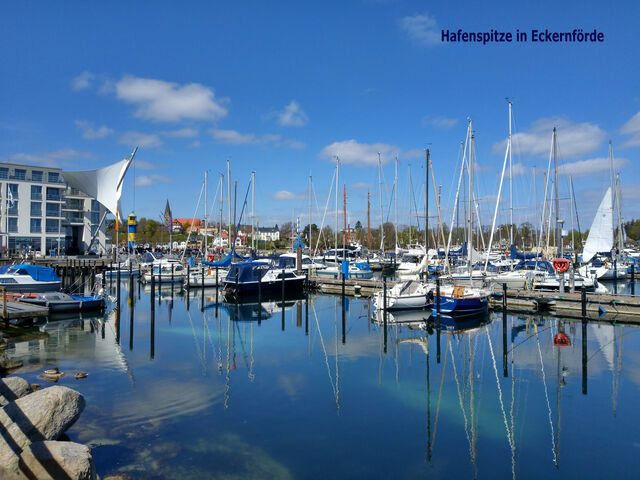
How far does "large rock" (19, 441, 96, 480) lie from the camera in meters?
8.27

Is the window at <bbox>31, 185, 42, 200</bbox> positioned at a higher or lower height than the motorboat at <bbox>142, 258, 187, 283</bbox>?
higher

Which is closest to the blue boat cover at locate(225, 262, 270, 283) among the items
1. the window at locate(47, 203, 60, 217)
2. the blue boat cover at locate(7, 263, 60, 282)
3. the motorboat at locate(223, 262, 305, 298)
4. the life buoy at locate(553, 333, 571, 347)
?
the motorboat at locate(223, 262, 305, 298)

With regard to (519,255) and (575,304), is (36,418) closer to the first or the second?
(575,304)

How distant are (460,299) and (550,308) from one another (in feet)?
21.2

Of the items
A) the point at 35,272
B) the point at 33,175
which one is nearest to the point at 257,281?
the point at 35,272

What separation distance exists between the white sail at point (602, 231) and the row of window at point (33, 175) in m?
73.6

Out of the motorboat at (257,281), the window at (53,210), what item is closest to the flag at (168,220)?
the window at (53,210)

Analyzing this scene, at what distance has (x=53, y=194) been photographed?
69.5 m

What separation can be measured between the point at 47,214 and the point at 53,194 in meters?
3.27

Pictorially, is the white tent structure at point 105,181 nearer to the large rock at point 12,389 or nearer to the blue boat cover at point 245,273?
the blue boat cover at point 245,273

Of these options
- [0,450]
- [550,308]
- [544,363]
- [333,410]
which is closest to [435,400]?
[333,410]

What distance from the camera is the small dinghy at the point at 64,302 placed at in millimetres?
27938

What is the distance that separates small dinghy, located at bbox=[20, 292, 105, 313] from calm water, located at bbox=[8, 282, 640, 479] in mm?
2573

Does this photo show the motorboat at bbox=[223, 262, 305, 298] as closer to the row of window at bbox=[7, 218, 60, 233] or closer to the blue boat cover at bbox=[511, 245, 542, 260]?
the blue boat cover at bbox=[511, 245, 542, 260]
